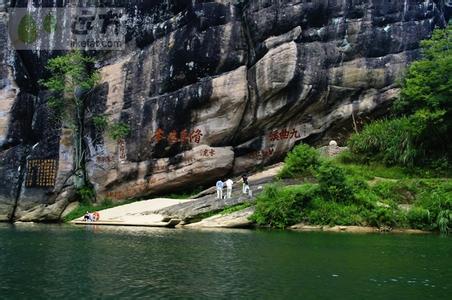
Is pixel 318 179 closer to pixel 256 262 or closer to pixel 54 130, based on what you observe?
pixel 256 262

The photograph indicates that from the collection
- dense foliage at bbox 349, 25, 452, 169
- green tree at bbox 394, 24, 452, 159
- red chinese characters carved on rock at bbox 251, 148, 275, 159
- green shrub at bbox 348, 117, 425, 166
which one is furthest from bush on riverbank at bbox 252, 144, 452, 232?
red chinese characters carved on rock at bbox 251, 148, 275, 159

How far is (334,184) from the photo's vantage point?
17172mm

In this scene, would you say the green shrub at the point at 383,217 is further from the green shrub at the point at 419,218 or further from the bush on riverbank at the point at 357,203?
the green shrub at the point at 419,218

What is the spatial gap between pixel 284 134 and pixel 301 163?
4028 mm

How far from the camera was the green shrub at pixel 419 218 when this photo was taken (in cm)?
1620

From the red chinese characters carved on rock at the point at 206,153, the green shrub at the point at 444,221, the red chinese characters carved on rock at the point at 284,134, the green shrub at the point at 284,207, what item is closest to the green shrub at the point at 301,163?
the green shrub at the point at 284,207

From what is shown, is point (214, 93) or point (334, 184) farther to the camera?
point (214, 93)

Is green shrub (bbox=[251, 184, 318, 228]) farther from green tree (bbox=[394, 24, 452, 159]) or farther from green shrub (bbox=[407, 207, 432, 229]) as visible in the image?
green tree (bbox=[394, 24, 452, 159])

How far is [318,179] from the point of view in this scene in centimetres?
1755

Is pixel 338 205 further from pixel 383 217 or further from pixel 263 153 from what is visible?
pixel 263 153

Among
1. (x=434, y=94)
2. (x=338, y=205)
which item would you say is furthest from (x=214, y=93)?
(x=434, y=94)

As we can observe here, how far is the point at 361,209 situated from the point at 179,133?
10.3 metres

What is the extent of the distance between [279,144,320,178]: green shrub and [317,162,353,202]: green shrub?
2.38m

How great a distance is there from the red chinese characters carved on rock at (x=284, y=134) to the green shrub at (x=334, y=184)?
6504 millimetres
